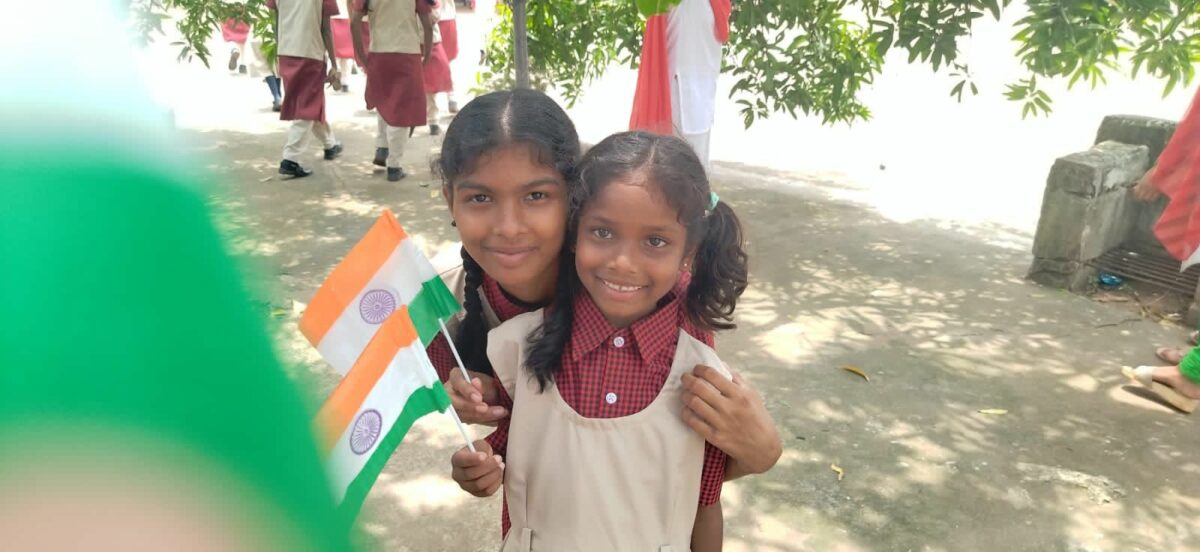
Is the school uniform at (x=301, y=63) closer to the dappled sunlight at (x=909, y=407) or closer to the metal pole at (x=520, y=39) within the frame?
the dappled sunlight at (x=909, y=407)

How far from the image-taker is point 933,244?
4.41 meters

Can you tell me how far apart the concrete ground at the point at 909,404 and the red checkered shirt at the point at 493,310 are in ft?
0.70

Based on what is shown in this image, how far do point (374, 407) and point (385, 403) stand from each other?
0.03 metres

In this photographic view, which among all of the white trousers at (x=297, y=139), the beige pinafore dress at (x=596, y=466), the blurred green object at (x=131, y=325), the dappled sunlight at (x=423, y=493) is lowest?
the dappled sunlight at (x=423, y=493)

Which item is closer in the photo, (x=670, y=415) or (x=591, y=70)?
(x=670, y=415)

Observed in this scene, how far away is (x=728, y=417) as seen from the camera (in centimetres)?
122

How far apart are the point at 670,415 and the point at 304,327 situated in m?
0.52

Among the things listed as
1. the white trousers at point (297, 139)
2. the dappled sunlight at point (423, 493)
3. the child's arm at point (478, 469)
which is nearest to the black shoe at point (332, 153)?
the white trousers at point (297, 139)

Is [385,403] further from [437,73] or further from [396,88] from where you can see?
[437,73]

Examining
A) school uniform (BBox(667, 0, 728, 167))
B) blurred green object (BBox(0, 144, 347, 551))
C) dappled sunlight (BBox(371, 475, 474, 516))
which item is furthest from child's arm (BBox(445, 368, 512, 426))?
school uniform (BBox(667, 0, 728, 167))

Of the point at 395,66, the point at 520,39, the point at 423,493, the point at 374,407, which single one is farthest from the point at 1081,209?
the point at 374,407

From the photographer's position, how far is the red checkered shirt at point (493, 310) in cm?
143

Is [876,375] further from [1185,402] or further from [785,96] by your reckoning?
[785,96]

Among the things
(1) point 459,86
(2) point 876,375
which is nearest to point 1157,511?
(2) point 876,375
